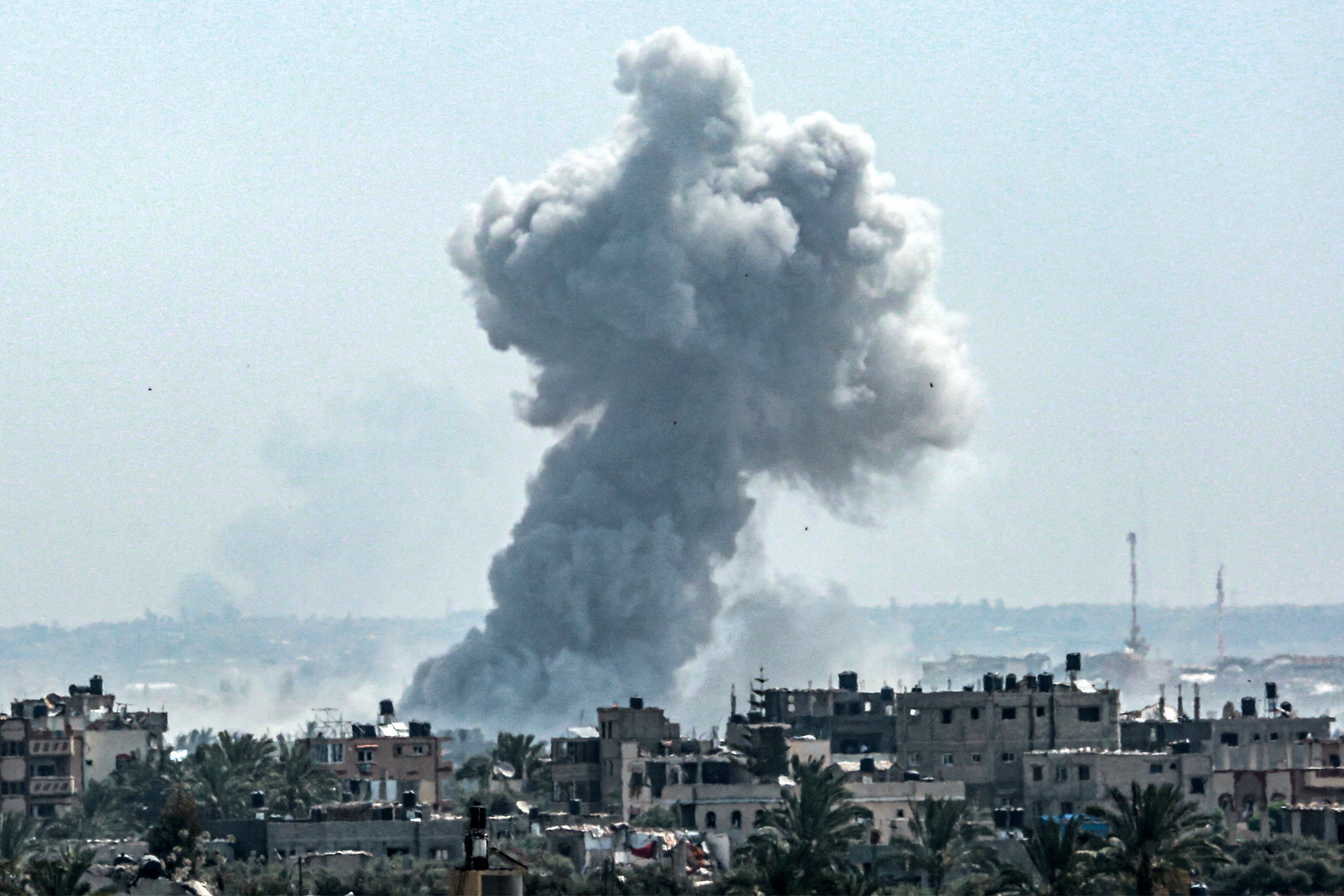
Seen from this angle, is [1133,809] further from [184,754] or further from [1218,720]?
[184,754]

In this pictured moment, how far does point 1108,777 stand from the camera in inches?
4050

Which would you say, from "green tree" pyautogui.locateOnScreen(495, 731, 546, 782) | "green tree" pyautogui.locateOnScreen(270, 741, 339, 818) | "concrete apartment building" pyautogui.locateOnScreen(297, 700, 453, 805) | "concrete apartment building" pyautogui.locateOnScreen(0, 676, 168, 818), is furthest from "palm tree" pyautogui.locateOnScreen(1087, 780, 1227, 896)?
"concrete apartment building" pyautogui.locateOnScreen(0, 676, 168, 818)

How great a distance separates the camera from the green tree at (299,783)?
100062 millimetres

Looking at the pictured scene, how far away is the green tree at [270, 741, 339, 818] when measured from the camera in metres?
100

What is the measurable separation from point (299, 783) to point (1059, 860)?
42.2m

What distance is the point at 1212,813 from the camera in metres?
93.5

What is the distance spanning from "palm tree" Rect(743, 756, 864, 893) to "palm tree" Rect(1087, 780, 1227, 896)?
663 centimetres

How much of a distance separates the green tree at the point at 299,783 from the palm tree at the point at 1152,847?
35041mm

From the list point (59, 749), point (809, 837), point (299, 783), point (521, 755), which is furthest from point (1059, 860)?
point (59, 749)

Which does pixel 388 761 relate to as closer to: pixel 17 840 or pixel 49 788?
pixel 49 788

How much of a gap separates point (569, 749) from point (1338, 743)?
31.5 m

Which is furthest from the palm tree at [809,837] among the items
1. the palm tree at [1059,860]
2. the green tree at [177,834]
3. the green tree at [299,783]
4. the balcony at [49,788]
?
the balcony at [49,788]

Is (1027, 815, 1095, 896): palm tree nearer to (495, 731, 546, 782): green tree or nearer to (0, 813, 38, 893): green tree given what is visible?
(0, 813, 38, 893): green tree

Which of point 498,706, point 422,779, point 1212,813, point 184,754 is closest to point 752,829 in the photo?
point 1212,813
